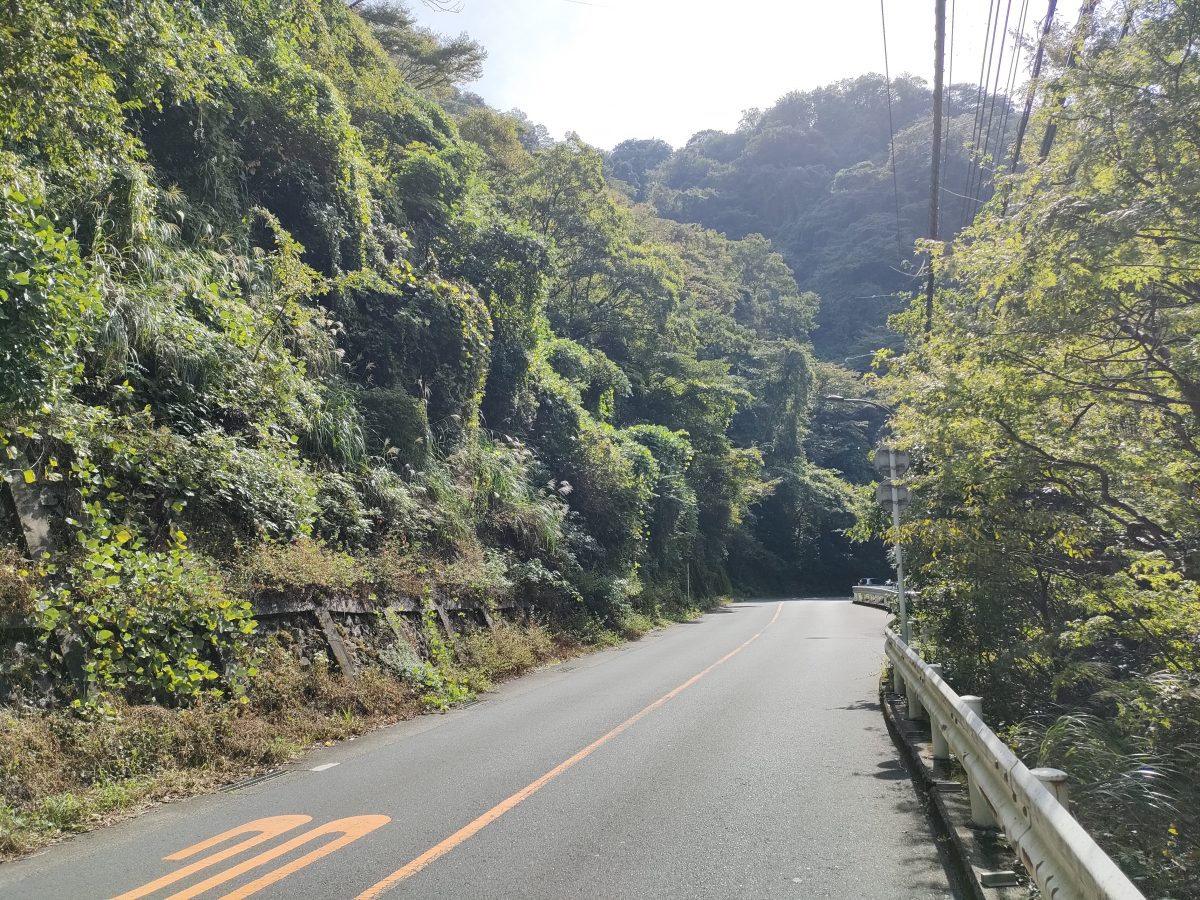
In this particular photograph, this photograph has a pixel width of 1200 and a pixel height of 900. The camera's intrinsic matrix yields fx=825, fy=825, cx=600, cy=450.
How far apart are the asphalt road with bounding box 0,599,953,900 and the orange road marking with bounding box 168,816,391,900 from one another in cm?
2

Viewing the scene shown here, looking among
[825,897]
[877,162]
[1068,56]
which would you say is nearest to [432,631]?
[825,897]

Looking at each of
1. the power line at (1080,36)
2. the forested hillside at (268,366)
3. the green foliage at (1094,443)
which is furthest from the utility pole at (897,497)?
the power line at (1080,36)

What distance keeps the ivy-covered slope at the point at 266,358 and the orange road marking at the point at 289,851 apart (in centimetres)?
300

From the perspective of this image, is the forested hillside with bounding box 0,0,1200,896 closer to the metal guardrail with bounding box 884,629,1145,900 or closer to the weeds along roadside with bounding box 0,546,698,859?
the weeds along roadside with bounding box 0,546,698,859

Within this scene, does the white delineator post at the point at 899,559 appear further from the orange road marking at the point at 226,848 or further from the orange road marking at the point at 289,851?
the orange road marking at the point at 226,848

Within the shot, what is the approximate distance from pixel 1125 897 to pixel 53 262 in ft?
28.3

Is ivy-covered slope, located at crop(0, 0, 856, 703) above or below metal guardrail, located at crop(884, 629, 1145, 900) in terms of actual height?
above

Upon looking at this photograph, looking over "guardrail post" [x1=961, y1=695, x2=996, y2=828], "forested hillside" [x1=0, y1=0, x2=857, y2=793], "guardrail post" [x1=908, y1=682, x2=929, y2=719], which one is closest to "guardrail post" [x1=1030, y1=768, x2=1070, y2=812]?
"guardrail post" [x1=961, y1=695, x2=996, y2=828]

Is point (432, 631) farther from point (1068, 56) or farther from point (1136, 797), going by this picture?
point (1068, 56)

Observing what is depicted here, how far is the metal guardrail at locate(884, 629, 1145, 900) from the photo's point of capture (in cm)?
281

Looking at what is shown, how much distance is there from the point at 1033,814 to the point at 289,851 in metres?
4.27

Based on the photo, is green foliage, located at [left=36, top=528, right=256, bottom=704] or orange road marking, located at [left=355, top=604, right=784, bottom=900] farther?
green foliage, located at [left=36, top=528, right=256, bottom=704]

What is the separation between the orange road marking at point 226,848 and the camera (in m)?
4.64

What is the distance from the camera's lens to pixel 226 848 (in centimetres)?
532
